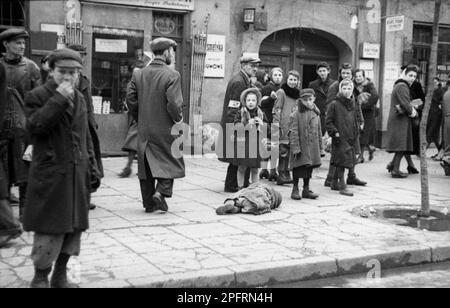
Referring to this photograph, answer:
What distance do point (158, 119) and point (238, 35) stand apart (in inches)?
296

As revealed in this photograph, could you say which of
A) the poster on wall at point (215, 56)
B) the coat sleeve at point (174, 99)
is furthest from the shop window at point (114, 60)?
the coat sleeve at point (174, 99)

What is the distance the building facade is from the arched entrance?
0.08 feet

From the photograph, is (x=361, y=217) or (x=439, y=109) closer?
(x=361, y=217)

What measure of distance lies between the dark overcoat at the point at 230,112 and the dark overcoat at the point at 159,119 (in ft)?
5.27

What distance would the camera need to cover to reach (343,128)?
9609mm

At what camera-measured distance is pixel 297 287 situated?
5.70 meters

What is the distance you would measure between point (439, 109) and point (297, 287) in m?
10.9

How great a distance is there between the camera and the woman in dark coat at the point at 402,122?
37.7 feet

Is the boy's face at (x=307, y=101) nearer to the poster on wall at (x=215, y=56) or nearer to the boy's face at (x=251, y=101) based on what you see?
the boy's face at (x=251, y=101)

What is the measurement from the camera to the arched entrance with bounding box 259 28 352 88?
619 inches

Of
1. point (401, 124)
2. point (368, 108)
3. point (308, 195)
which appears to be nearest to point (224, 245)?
point (308, 195)

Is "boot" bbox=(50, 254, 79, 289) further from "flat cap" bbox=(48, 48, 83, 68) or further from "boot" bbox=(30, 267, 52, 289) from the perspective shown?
"flat cap" bbox=(48, 48, 83, 68)
